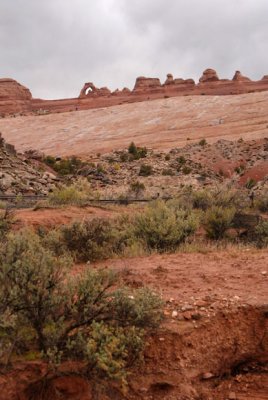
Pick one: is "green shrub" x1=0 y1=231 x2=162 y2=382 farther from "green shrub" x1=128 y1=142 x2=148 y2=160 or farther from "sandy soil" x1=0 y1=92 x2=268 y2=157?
"sandy soil" x1=0 y1=92 x2=268 y2=157

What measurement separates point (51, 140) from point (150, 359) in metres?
54.2

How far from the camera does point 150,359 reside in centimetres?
484

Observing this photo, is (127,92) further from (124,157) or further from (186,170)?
(186,170)

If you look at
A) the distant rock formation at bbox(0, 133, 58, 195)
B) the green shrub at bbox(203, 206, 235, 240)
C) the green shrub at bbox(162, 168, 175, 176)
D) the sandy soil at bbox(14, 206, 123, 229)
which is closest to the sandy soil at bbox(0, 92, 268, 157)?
the green shrub at bbox(162, 168, 175, 176)

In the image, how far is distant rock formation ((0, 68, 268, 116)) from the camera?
91.0 m

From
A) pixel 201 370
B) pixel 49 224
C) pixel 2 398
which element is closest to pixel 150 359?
pixel 201 370

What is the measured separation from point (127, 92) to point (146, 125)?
4114 cm

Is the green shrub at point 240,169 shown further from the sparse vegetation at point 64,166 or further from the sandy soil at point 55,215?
the sandy soil at point 55,215

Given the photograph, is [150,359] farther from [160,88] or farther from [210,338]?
[160,88]

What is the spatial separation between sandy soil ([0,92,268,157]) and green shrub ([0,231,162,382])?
41.5 m

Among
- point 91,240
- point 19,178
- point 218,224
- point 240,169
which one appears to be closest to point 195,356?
point 91,240

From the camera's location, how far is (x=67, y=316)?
4785mm

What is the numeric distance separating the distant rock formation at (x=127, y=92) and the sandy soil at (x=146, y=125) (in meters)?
19.2

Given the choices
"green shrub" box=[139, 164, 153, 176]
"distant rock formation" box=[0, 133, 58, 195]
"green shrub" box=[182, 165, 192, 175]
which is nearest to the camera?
"distant rock formation" box=[0, 133, 58, 195]
